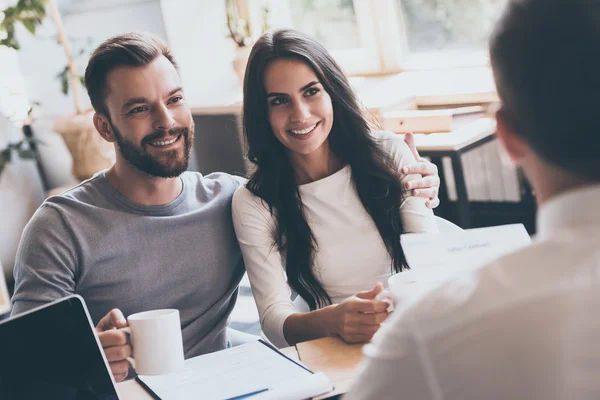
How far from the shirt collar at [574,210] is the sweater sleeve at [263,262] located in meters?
1.07

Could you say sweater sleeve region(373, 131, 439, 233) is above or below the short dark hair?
below

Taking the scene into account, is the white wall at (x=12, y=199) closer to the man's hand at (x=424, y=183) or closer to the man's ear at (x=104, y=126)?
the man's ear at (x=104, y=126)

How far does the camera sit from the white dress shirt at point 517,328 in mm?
594

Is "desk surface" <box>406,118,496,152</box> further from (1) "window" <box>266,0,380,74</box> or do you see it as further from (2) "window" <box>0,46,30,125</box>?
(2) "window" <box>0,46,30,125</box>

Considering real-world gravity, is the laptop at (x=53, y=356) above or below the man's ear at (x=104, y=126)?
below

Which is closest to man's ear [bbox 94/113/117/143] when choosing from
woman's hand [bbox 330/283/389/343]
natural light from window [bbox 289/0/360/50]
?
woman's hand [bbox 330/283/389/343]

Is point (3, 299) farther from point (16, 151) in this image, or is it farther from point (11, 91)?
point (11, 91)

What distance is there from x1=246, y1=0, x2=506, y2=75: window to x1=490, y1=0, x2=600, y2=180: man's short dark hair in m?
3.18

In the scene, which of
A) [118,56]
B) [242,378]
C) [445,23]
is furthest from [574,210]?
[445,23]

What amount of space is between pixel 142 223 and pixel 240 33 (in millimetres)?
2775

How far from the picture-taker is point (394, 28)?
4.16 metres

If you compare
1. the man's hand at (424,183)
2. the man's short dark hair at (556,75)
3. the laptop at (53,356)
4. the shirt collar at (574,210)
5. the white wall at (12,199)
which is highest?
the man's short dark hair at (556,75)

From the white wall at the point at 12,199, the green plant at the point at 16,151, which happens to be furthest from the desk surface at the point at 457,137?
the white wall at the point at 12,199

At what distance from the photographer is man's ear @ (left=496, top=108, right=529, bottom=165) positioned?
2.22 ft
